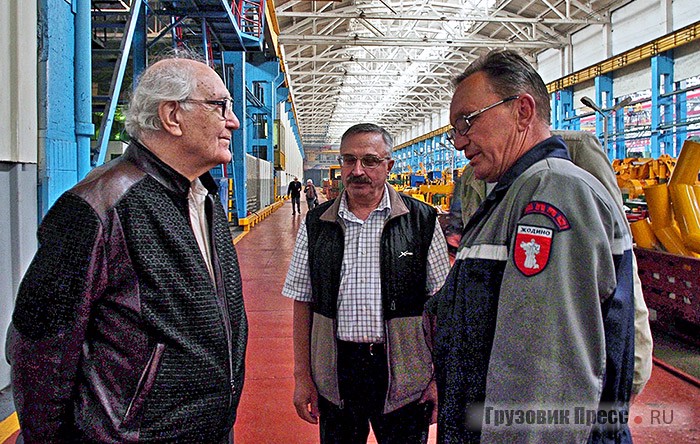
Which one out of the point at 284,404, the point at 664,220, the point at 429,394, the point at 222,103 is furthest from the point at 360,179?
the point at 664,220

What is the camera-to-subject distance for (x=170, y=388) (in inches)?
56.3

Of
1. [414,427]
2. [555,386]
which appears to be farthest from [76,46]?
[555,386]

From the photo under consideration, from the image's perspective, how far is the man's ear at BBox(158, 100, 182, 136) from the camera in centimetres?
157

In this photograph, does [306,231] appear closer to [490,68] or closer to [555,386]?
[490,68]

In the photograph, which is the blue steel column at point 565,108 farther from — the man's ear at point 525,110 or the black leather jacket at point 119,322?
the black leather jacket at point 119,322

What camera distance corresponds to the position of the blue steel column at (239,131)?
42.9 ft

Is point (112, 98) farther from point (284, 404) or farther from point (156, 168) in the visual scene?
point (156, 168)

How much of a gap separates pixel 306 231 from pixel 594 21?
2070cm

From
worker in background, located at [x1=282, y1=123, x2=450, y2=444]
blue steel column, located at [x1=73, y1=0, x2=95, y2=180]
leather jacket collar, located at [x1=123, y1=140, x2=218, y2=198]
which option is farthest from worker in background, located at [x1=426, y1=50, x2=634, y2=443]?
blue steel column, located at [x1=73, y1=0, x2=95, y2=180]

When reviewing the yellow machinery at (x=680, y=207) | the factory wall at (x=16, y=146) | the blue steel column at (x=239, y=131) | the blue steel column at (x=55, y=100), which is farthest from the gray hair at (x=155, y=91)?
the blue steel column at (x=239, y=131)

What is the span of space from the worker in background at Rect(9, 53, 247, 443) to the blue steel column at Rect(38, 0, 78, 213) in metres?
2.26

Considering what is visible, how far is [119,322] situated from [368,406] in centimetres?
110

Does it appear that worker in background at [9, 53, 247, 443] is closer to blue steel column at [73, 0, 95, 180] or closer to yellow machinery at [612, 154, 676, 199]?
blue steel column at [73, 0, 95, 180]

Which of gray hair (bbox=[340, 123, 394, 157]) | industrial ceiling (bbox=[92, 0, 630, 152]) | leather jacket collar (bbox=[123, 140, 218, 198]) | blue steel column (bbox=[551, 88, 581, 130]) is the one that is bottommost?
leather jacket collar (bbox=[123, 140, 218, 198])
